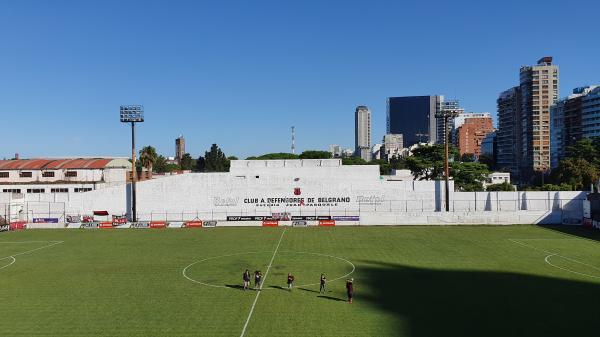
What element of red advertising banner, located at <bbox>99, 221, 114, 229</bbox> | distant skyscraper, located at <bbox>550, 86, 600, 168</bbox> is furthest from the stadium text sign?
distant skyscraper, located at <bbox>550, 86, 600, 168</bbox>

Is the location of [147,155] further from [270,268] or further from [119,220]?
[270,268]

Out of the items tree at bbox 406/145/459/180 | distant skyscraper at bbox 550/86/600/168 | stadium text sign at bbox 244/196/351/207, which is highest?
distant skyscraper at bbox 550/86/600/168

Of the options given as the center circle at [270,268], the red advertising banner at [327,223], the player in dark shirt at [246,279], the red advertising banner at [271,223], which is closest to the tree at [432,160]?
the red advertising banner at [327,223]

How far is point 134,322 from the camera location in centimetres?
2220

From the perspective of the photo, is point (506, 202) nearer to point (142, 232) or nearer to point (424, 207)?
point (424, 207)

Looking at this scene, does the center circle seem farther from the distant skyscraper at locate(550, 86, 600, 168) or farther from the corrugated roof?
the distant skyscraper at locate(550, 86, 600, 168)

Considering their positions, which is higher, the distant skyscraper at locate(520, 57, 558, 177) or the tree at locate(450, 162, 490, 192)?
the distant skyscraper at locate(520, 57, 558, 177)

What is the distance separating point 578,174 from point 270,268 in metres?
89.1

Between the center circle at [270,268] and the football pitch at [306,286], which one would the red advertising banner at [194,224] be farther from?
the center circle at [270,268]

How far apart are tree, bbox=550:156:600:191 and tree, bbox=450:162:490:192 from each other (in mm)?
21556

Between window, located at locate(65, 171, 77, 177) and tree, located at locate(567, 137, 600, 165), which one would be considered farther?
tree, located at locate(567, 137, 600, 165)

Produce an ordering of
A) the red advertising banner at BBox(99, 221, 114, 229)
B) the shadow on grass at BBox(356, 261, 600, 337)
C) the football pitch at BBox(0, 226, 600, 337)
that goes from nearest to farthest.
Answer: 1. the shadow on grass at BBox(356, 261, 600, 337)
2. the football pitch at BBox(0, 226, 600, 337)
3. the red advertising banner at BBox(99, 221, 114, 229)

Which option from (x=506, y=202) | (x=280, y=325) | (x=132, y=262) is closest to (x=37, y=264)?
(x=132, y=262)

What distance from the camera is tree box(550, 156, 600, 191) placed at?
93.1 m
